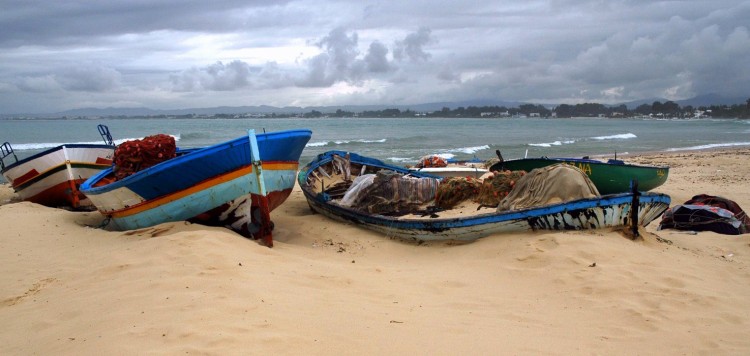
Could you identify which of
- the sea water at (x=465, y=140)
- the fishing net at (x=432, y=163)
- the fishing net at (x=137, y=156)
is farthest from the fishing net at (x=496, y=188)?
the sea water at (x=465, y=140)

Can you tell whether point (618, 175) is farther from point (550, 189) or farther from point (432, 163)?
point (550, 189)

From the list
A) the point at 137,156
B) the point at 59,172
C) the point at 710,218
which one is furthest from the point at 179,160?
the point at 710,218

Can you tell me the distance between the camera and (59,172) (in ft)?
37.1

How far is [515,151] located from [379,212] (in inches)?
1032

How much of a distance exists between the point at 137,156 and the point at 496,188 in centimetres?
558

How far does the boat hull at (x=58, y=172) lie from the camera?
1117 centimetres

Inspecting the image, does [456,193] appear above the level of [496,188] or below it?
below

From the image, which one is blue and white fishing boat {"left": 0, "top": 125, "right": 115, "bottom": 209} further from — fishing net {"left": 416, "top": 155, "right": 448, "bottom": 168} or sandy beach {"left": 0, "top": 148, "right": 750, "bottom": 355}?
fishing net {"left": 416, "top": 155, "right": 448, "bottom": 168}

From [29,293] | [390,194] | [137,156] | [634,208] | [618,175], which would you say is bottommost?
[29,293]

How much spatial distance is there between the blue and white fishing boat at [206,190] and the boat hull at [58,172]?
4423 mm

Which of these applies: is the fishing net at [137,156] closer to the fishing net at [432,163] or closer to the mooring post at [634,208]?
the mooring post at [634,208]

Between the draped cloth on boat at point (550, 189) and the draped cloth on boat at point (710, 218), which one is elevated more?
the draped cloth on boat at point (550, 189)

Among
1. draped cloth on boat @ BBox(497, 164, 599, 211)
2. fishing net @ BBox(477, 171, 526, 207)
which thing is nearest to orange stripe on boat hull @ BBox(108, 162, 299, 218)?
draped cloth on boat @ BBox(497, 164, 599, 211)

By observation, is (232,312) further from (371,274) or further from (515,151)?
(515,151)
